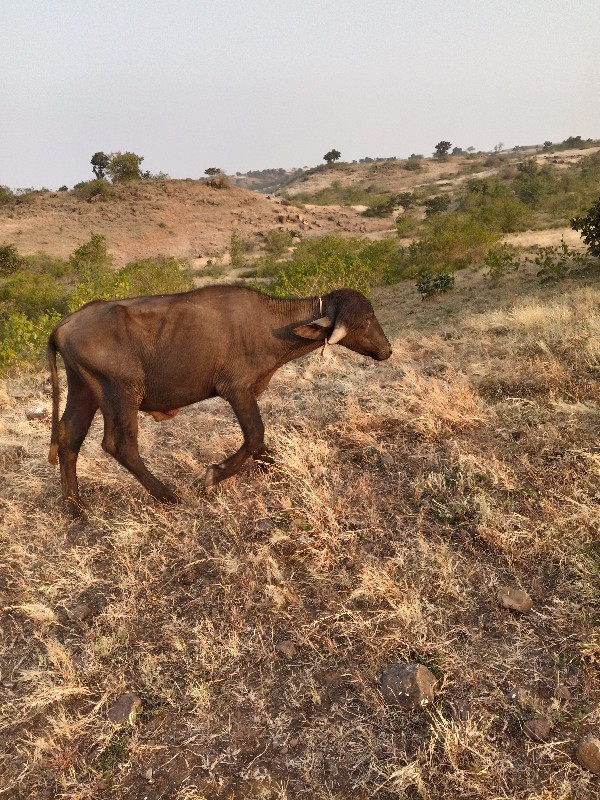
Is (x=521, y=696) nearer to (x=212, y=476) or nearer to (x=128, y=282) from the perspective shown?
(x=212, y=476)

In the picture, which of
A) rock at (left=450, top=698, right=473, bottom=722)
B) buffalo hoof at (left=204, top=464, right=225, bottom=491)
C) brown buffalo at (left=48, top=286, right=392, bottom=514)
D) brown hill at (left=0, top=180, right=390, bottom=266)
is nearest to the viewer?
rock at (left=450, top=698, right=473, bottom=722)

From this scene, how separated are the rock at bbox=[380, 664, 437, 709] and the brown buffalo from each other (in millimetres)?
2395

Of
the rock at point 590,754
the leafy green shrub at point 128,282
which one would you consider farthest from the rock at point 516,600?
the leafy green shrub at point 128,282

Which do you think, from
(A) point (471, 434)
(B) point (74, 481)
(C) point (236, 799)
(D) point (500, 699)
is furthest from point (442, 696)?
(B) point (74, 481)

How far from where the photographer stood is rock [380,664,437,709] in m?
2.68

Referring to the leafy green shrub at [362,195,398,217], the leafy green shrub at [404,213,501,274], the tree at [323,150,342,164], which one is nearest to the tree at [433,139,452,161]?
the tree at [323,150,342,164]

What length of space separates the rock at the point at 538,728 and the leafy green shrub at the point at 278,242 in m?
32.1

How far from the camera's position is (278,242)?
115ft

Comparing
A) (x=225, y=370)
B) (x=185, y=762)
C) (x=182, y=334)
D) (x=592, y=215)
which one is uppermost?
(x=592, y=215)

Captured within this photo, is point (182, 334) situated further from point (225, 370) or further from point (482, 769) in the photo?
point (482, 769)

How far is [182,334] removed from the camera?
15.0ft

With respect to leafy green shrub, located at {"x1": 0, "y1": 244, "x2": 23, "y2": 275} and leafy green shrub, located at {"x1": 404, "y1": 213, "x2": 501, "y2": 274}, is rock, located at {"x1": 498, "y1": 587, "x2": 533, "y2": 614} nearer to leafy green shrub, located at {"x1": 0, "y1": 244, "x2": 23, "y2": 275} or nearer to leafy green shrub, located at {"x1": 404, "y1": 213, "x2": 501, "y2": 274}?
leafy green shrub, located at {"x1": 404, "y1": 213, "x2": 501, "y2": 274}

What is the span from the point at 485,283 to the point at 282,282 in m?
5.95

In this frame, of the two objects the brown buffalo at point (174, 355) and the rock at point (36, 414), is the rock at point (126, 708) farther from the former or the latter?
the rock at point (36, 414)
